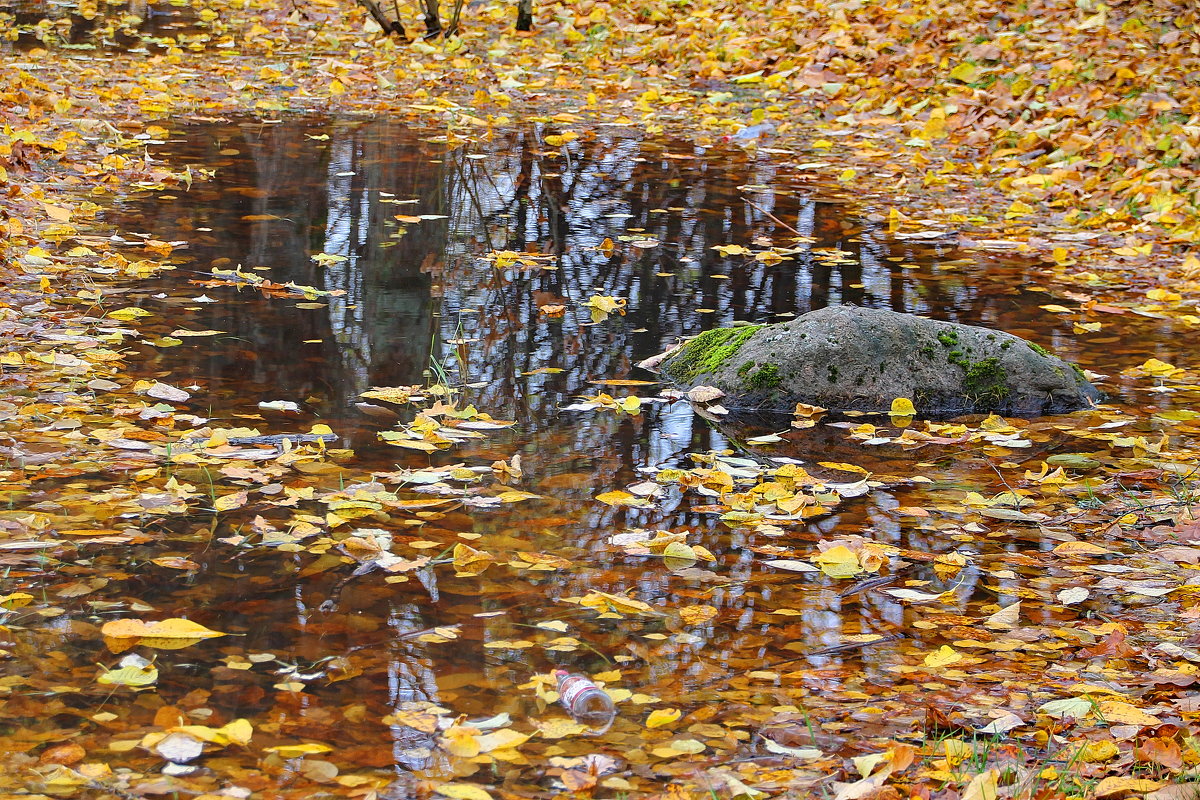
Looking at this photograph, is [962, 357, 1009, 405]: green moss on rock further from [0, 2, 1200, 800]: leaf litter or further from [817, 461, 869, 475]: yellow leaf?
[817, 461, 869, 475]: yellow leaf

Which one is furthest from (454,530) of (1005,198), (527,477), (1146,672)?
(1005,198)

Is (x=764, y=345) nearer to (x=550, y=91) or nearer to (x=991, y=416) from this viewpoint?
(x=991, y=416)

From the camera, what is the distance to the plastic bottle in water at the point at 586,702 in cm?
257

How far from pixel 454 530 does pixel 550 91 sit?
26.4 ft

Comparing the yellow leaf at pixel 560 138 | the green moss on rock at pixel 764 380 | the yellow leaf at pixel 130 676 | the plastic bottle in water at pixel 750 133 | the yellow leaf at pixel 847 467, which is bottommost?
the yellow leaf at pixel 130 676

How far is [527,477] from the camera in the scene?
376 centimetres

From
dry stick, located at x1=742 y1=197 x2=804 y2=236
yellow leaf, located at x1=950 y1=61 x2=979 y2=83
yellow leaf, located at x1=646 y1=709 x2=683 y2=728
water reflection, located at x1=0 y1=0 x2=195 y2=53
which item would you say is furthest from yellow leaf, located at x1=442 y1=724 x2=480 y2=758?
water reflection, located at x1=0 y1=0 x2=195 y2=53

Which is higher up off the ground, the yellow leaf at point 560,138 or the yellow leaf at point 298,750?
the yellow leaf at point 560,138

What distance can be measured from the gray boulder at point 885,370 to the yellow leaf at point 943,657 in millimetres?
1780

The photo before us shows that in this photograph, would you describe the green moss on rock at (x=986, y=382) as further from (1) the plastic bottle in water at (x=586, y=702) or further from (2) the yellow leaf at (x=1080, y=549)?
(1) the plastic bottle in water at (x=586, y=702)

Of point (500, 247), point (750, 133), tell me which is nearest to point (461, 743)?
point (500, 247)

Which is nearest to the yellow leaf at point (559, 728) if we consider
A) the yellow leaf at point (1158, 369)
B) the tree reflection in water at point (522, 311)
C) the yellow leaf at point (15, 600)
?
the tree reflection in water at point (522, 311)

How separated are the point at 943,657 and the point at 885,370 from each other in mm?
1915

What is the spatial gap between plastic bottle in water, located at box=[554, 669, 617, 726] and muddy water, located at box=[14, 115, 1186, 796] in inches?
2.0
